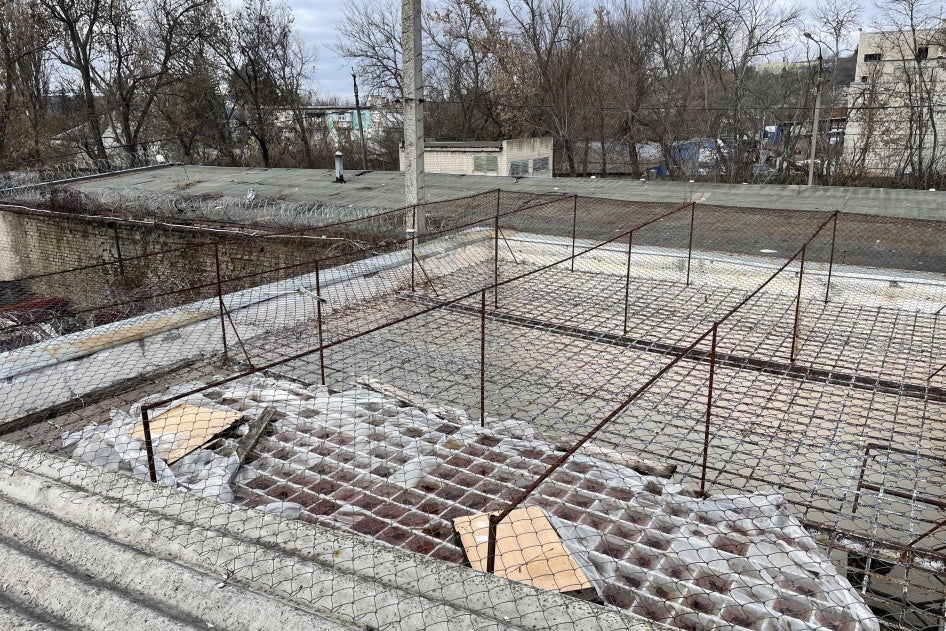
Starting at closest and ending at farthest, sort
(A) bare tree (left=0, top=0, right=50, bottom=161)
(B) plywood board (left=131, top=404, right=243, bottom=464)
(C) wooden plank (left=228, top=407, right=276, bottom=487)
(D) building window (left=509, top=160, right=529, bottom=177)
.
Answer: (C) wooden plank (left=228, top=407, right=276, bottom=487), (B) plywood board (left=131, top=404, right=243, bottom=464), (D) building window (left=509, top=160, right=529, bottom=177), (A) bare tree (left=0, top=0, right=50, bottom=161)

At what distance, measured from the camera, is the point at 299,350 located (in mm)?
6605

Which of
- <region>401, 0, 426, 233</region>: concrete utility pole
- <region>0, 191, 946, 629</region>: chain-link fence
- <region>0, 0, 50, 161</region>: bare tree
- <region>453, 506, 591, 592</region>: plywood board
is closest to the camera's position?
<region>453, 506, 591, 592</region>: plywood board

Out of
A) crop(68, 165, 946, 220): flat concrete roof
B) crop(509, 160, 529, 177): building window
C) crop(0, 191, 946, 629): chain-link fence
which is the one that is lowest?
crop(0, 191, 946, 629): chain-link fence

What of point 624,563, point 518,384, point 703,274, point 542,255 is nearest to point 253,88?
point 542,255

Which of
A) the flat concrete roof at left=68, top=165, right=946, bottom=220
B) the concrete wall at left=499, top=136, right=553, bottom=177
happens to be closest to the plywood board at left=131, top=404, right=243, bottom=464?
the flat concrete roof at left=68, top=165, right=946, bottom=220

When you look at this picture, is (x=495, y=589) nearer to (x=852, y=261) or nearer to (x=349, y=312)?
(x=349, y=312)

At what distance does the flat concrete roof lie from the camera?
42.4 ft

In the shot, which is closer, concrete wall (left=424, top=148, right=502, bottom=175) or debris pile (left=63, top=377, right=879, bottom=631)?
debris pile (left=63, top=377, right=879, bottom=631)

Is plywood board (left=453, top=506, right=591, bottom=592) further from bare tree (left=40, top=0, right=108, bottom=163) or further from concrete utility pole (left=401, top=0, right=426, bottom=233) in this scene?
bare tree (left=40, top=0, right=108, bottom=163)

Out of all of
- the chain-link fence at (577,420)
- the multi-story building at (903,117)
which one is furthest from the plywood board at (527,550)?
the multi-story building at (903,117)


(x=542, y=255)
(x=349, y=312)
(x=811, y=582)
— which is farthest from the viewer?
(x=542, y=255)

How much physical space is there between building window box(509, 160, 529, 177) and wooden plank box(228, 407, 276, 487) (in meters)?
14.8

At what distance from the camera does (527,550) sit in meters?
3.36

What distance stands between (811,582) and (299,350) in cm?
469
